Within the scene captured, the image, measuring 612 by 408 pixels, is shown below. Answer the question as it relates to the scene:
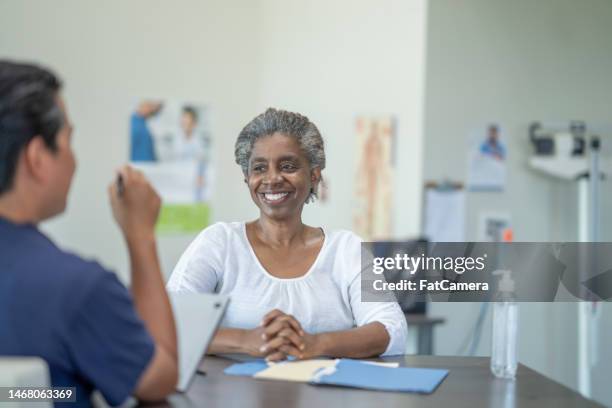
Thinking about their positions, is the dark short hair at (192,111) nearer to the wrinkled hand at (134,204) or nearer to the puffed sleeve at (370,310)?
the puffed sleeve at (370,310)

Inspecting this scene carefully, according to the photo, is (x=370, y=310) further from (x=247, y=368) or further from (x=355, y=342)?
(x=247, y=368)

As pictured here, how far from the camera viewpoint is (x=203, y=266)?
1.96 m

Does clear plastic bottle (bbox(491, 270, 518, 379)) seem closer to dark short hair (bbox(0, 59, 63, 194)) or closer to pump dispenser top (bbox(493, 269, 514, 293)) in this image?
pump dispenser top (bbox(493, 269, 514, 293))

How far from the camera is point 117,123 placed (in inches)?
171

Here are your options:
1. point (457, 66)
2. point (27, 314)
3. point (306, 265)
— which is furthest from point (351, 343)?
point (457, 66)

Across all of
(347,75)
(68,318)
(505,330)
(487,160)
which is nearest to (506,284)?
(505,330)

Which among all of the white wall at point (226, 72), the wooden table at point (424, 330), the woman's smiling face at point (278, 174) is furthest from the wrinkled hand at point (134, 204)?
the white wall at point (226, 72)

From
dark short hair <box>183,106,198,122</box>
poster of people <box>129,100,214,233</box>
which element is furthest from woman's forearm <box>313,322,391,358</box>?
dark short hair <box>183,106,198,122</box>

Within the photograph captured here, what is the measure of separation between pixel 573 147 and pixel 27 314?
10.6 ft

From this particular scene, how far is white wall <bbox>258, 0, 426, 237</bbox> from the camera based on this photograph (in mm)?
3783

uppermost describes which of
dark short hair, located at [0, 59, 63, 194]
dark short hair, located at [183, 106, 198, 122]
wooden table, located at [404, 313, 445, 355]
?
dark short hair, located at [183, 106, 198, 122]

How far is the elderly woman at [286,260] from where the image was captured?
1910mm

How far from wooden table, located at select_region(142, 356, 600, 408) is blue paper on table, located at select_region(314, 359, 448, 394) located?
0.06ft

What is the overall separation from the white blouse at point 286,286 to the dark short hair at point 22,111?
2.66ft
